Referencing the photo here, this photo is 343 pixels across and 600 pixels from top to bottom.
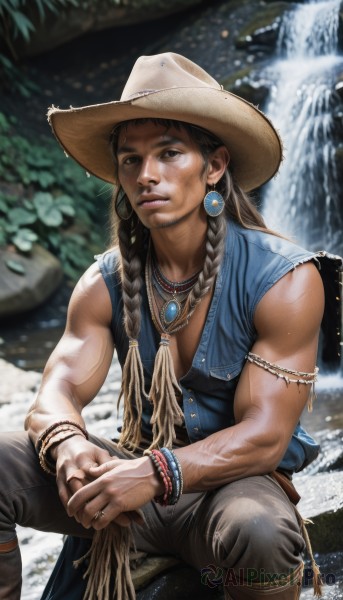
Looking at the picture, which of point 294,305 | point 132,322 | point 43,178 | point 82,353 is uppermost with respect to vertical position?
point 294,305

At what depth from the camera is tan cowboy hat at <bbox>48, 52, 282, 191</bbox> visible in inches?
99.0

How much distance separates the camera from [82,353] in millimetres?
2727

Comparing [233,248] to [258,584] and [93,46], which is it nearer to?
[258,584]

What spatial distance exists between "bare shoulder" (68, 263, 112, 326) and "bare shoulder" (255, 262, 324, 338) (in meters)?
0.55

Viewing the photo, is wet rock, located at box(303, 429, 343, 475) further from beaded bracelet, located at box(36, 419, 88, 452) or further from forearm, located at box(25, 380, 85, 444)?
beaded bracelet, located at box(36, 419, 88, 452)

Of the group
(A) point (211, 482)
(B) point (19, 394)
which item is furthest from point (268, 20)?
(A) point (211, 482)

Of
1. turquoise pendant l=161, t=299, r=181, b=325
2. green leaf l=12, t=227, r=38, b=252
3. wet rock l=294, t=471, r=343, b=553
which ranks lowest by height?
green leaf l=12, t=227, r=38, b=252

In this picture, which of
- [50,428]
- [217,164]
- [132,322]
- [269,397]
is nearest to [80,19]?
[217,164]

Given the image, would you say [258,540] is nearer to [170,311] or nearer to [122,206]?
[170,311]

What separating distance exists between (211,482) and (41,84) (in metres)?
9.61

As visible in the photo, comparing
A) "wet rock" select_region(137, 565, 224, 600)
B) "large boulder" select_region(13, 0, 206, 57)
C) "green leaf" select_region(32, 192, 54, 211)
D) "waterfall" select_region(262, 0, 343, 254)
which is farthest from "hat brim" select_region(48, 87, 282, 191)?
"large boulder" select_region(13, 0, 206, 57)

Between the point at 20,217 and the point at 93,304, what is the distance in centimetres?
649

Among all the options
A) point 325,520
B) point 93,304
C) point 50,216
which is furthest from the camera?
point 50,216

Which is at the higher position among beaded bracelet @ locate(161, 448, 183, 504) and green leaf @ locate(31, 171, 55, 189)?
beaded bracelet @ locate(161, 448, 183, 504)
